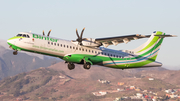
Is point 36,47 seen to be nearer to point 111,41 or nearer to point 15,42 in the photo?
point 15,42

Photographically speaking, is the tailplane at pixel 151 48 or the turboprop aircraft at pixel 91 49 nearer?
the turboprop aircraft at pixel 91 49

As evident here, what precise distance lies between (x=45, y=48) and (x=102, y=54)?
9.62 meters

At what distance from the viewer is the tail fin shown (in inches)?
1858

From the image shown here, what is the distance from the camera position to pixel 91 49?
138ft

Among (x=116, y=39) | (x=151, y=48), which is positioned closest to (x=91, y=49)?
(x=116, y=39)

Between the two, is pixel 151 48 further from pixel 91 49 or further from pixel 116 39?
pixel 91 49

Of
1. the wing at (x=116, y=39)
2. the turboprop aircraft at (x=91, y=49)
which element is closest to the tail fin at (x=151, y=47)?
the turboprop aircraft at (x=91, y=49)

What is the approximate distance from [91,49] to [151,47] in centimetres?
1191

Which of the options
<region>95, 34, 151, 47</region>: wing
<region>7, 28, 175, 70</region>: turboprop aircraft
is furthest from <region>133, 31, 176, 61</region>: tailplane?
<region>95, 34, 151, 47</region>: wing

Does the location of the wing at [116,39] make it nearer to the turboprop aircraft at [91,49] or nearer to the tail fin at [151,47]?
the turboprop aircraft at [91,49]

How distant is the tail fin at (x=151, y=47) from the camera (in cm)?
4719

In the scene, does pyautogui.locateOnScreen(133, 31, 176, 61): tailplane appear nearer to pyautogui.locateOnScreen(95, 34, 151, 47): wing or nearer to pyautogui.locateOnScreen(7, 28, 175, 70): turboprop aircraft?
pyautogui.locateOnScreen(7, 28, 175, 70): turboprop aircraft

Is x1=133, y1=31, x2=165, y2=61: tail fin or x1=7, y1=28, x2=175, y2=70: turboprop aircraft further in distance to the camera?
x1=133, y1=31, x2=165, y2=61: tail fin

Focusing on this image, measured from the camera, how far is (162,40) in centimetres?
4747
